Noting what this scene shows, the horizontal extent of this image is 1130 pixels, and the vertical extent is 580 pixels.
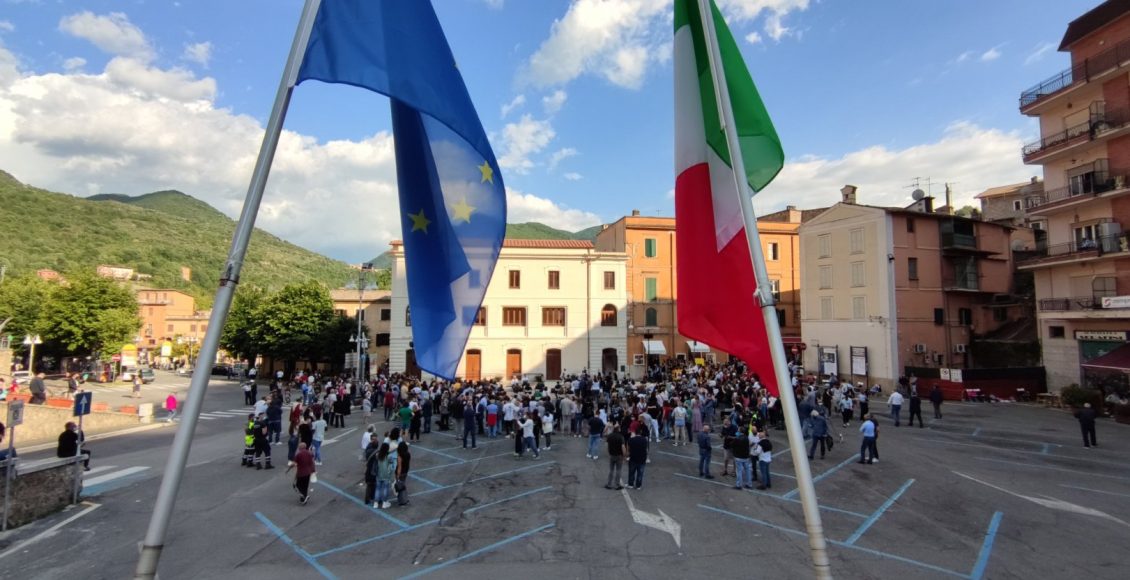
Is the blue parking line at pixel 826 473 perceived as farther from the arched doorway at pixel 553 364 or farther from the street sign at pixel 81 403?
the arched doorway at pixel 553 364

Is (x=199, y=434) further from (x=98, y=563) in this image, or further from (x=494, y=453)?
(x=98, y=563)

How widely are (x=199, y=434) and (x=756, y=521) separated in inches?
802

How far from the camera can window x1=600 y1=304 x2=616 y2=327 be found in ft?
129

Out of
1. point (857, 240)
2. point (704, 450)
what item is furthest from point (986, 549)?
point (857, 240)

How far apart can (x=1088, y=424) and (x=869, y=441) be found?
859 centimetres

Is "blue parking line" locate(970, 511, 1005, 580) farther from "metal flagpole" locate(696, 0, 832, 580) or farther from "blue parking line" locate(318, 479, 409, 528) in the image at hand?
"blue parking line" locate(318, 479, 409, 528)

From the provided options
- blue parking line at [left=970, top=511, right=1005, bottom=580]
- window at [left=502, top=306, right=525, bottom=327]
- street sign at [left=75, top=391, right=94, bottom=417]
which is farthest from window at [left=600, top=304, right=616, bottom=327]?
street sign at [left=75, top=391, right=94, bottom=417]

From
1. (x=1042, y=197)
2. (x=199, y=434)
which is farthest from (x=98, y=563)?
(x=1042, y=197)

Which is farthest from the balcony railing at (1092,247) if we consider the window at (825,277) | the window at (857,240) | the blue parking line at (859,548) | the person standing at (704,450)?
the blue parking line at (859,548)

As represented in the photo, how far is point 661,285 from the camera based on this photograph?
144 feet

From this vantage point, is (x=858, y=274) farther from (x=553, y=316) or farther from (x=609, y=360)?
(x=553, y=316)

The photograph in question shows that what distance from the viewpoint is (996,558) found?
880 centimetres

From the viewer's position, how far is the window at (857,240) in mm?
34469

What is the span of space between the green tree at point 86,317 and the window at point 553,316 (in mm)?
32729
